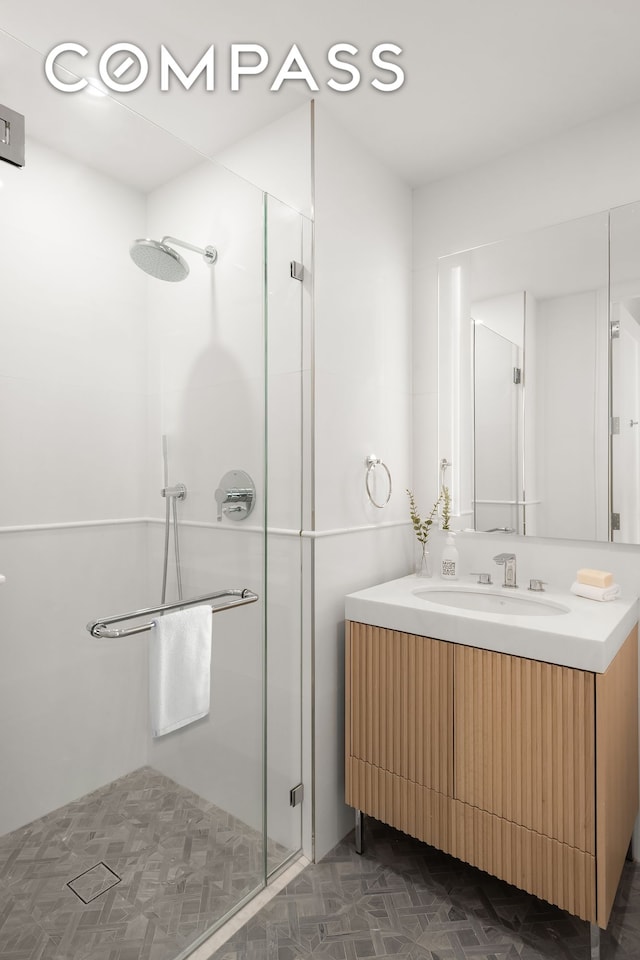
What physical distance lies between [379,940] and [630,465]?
1.65 meters

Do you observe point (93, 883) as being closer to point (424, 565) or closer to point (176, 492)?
point (176, 492)

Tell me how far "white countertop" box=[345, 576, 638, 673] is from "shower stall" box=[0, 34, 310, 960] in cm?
40

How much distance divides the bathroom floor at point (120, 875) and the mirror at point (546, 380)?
1.46 meters

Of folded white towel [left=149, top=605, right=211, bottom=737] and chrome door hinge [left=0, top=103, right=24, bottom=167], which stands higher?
chrome door hinge [left=0, top=103, right=24, bottom=167]

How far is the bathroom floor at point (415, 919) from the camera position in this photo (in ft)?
4.95

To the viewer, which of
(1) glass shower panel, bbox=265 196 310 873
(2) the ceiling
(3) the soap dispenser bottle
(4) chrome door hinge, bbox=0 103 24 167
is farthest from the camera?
(3) the soap dispenser bottle

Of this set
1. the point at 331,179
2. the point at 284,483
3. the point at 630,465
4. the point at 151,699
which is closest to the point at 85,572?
the point at 151,699

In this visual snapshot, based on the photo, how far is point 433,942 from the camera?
1.54m

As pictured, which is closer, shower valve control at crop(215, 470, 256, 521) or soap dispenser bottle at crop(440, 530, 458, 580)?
shower valve control at crop(215, 470, 256, 521)

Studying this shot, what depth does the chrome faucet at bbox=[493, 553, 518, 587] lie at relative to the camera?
2.05 meters

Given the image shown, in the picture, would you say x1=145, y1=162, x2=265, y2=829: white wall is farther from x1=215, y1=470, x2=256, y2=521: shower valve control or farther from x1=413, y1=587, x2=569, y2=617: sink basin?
x1=413, y1=587, x2=569, y2=617: sink basin

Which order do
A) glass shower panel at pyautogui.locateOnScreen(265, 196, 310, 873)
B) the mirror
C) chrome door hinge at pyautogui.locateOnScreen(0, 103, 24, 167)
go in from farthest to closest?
1. the mirror
2. glass shower panel at pyautogui.locateOnScreen(265, 196, 310, 873)
3. chrome door hinge at pyautogui.locateOnScreen(0, 103, 24, 167)

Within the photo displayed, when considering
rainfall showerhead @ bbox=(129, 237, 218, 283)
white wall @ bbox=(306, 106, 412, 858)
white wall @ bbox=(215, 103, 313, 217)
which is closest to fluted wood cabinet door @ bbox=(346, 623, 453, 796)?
white wall @ bbox=(306, 106, 412, 858)

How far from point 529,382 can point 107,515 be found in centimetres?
159
